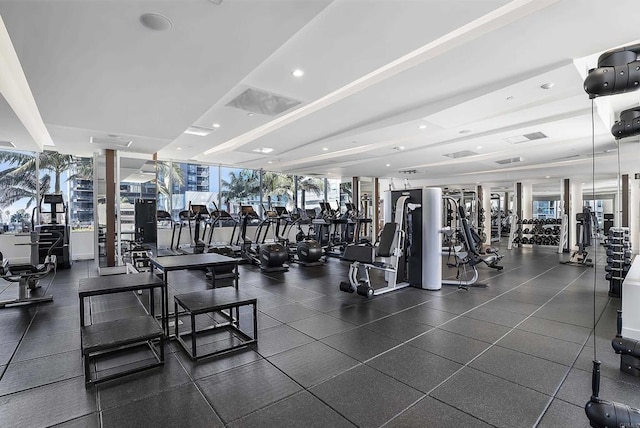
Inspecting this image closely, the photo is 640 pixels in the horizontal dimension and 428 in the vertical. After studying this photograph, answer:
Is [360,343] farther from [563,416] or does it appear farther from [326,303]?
[563,416]

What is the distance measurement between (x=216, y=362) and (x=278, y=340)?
652 millimetres

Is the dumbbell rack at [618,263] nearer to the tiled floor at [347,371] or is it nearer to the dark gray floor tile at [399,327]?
the tiled floor at [347,371]

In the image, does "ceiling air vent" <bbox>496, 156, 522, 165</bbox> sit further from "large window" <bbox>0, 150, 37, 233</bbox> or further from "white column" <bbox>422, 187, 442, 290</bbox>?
"large window" <bbox>0, 150, 37, 233</bbox>

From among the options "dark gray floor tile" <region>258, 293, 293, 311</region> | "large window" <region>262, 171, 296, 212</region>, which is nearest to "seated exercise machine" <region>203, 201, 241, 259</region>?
"large window" <region>262, 171, 296, 212</region>

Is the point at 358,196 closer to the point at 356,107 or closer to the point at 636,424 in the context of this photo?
the point at 356,107

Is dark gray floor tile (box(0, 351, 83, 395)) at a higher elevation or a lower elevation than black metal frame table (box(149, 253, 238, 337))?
lower

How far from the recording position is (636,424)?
5.00 ft

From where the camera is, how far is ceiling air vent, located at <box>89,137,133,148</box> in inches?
249

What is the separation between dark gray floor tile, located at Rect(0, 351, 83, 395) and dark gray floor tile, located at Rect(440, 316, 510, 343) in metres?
3.53

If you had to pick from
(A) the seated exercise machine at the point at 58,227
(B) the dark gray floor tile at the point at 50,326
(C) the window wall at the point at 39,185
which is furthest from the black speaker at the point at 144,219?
(B) the dark gray floor tile at the point at 50,326

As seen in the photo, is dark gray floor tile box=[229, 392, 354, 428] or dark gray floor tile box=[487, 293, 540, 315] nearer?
dark gray floor tile box=[229, 392, 354, 428]

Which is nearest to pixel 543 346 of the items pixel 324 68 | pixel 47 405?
pixel 324 68

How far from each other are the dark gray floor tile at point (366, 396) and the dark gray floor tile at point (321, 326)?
0.85 m

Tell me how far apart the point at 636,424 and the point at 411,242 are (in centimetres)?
404
